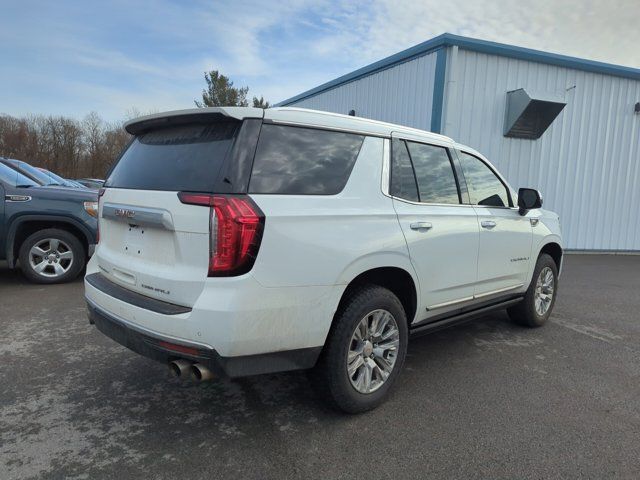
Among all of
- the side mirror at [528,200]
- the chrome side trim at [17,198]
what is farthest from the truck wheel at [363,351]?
the chrome side trim at [17,198]

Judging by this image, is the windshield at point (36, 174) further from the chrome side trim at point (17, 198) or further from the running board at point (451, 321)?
the running board at point (451, 321)

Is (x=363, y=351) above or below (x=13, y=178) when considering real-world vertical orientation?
below

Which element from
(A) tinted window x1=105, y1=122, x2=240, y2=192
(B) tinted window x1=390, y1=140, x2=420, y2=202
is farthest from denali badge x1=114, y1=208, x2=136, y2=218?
(B) tinted window x1=390, y1=140, x2=420, y2=202

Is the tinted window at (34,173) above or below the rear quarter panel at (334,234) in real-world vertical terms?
above

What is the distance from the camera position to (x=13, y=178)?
6.26 m

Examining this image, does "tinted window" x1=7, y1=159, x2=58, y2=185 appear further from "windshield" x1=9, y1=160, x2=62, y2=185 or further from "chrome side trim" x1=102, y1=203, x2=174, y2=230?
"chrome side trim" x1=102, y1=203, x2=174, y2=230

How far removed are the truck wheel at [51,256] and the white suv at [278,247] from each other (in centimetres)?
359

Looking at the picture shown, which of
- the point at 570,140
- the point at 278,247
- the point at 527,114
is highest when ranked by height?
the point at 527,114

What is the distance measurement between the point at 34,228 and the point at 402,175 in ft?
17.8

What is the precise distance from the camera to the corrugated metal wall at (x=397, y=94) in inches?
386

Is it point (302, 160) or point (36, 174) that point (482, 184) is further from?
point (36, 174)

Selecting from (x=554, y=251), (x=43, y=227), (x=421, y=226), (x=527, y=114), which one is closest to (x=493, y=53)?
(x=527, y=114)

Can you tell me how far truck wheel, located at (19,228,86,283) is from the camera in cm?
625

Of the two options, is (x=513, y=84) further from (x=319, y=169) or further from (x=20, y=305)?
(x=20, y=305)
